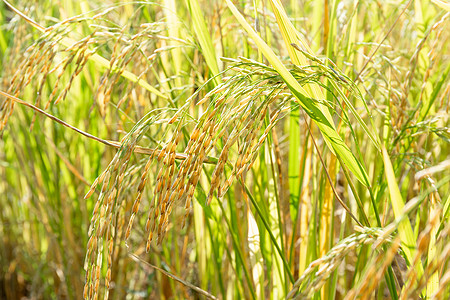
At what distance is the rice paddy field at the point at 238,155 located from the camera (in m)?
0.63

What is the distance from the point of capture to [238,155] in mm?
645

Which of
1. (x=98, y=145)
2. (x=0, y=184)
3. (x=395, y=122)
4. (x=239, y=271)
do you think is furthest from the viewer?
(x=0, y=184)

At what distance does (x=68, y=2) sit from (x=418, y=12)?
1076 millimetres

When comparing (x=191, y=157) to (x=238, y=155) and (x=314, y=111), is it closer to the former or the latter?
(x=238, y=155)

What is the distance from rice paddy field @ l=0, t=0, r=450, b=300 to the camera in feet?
2.06

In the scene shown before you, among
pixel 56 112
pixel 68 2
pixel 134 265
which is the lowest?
pixel 134 265

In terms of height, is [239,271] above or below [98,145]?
below

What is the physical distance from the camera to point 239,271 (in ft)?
3.38

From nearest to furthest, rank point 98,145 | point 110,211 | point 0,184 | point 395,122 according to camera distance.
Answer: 1. point 110,211
2. point 395,122
3. point 98,145
4. point 0,184

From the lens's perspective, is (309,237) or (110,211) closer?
(110,211)

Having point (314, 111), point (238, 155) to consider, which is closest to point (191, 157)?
point (238, 155)

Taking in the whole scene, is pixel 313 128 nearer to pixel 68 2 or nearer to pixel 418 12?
pixel 418 12

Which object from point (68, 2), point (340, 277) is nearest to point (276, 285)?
point (340, 277)

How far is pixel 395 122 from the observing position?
907mm
